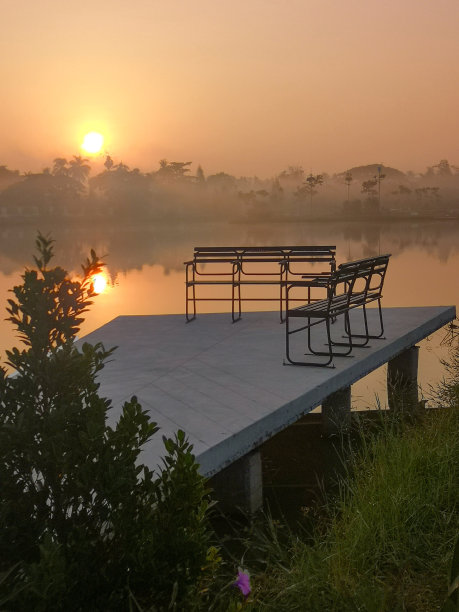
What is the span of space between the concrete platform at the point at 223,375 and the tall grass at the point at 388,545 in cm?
81

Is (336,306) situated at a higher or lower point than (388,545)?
higher

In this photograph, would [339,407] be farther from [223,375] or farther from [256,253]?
[256,253]

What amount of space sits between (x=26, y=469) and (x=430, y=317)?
676cm

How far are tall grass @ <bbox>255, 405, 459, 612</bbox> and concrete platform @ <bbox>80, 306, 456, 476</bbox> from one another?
0.81 meters

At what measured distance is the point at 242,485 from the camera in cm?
520

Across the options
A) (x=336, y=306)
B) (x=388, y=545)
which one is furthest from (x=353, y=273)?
(x=388, y=545)

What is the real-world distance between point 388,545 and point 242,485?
1651 mm

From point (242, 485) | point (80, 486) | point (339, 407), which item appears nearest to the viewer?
point (80, 486)

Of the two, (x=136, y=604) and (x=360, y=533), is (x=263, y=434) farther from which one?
(x=136, y=604)

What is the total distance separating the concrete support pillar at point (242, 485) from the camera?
5.14 meters

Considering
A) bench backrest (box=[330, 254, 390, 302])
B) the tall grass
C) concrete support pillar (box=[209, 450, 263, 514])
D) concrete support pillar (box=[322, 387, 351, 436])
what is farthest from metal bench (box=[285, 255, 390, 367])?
the tall grass

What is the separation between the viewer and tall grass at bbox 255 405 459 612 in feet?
10.1

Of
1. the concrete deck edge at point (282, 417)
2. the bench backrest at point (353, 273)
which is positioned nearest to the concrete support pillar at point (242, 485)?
the concrete deck edge at point (282, 417)

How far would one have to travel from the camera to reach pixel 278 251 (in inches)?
361
